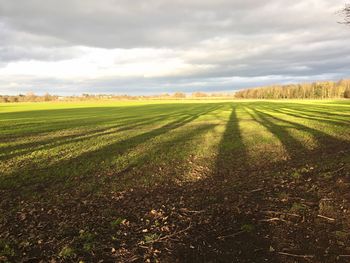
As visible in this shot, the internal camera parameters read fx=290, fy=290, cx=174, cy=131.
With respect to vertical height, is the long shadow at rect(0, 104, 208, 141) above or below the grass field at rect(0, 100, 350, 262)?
above

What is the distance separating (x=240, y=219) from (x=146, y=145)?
42.5ft

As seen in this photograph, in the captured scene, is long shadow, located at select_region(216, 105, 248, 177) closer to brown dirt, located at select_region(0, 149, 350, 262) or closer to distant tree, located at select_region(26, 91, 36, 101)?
brown dirt, located at select_region(0, 149, 350, 262)

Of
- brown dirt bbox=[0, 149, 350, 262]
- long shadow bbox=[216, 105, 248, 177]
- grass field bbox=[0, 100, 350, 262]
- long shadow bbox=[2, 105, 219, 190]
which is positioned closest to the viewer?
brown dirt bbox=[0, 149, 350, 262]

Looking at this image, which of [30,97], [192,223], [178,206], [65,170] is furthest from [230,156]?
[30,97]

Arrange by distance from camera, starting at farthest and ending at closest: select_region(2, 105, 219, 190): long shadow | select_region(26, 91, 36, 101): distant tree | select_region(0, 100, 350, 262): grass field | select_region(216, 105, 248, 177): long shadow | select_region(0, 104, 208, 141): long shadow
A: select_region(26, 91, 36, 101): distant tree
select_region(0, 104, 208, 141): long shadow
select_region(216, 105, 248, 177): long shadow
select_region(2, 105, 219, 190): long shadow
select_region(0, 100, 350, 262): grass field

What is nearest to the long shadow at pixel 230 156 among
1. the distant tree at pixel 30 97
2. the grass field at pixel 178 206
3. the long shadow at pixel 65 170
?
the grass field at pixel 178 206

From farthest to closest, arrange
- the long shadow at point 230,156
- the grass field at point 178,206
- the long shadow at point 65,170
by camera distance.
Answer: the long shadow at point 230,156, the long shadow at point 65,170, the grass field at point 178,206

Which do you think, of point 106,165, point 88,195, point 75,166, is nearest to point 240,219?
point 88,195

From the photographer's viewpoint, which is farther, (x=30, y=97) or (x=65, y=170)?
(x=30, y=97)

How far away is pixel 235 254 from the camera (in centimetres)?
576

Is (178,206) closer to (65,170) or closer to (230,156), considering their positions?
(65,170)

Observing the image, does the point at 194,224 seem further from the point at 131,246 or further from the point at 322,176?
the point at 322,176

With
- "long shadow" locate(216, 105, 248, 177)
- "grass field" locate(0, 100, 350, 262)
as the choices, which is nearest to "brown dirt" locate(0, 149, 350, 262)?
"grass field" locate(0, 100, 350, 262)

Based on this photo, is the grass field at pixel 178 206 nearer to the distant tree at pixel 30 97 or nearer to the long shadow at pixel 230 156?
the long shadow at pixel 230 156
